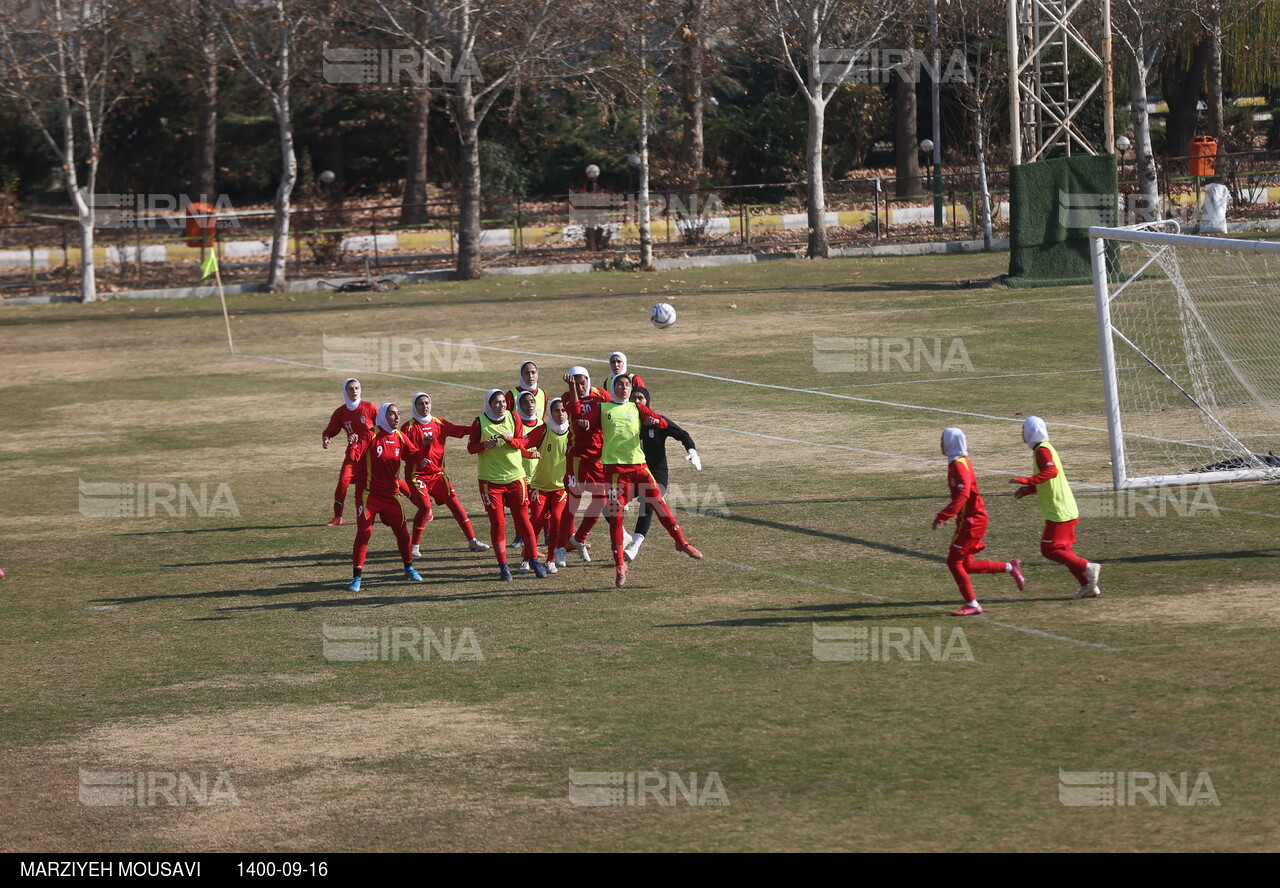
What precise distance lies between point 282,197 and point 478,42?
7304mm

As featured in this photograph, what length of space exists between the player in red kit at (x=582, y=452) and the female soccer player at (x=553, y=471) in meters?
0.05

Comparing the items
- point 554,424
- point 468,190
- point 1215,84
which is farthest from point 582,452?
point 1215,84

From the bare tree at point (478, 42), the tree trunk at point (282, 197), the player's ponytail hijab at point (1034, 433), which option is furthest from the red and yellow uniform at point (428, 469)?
the tree trunk at point (282, 197)

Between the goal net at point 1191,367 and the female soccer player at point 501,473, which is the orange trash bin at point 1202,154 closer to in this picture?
the goal net at point 1191,367

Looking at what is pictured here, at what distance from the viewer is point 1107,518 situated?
→ 14711mm

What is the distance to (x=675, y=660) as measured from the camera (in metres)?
10.9

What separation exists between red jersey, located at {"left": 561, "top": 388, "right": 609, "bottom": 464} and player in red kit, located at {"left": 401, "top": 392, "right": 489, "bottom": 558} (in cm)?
95

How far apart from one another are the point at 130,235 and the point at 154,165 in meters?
4.32

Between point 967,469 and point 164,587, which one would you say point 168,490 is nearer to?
point 164,587

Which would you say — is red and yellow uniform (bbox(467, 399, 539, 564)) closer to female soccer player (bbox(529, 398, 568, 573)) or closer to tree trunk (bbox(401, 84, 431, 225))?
female soccer player (bbox(529, 398, 568, 573))

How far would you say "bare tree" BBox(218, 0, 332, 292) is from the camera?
40.1 meters

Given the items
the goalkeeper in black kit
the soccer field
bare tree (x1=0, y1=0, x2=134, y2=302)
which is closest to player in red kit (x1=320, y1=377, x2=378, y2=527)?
the soccer field

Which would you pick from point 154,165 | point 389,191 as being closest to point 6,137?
point 154,165

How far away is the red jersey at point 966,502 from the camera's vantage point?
11531mm
